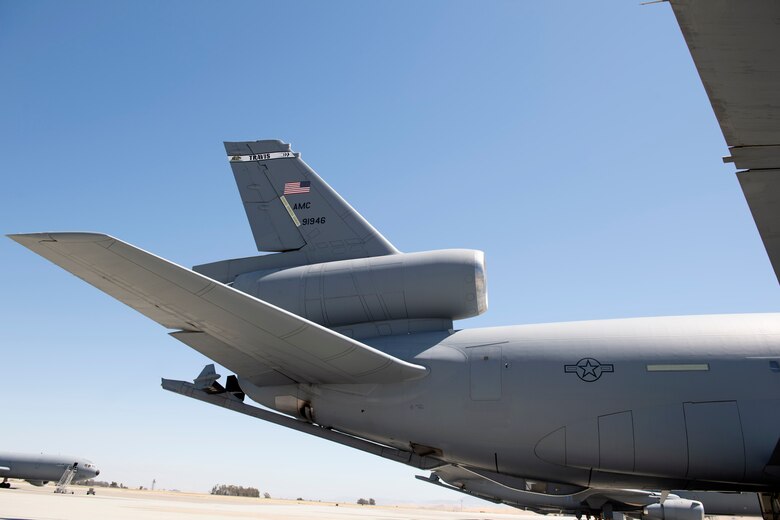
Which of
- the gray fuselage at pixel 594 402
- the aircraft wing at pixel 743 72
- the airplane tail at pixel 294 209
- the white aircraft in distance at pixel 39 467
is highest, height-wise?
the airplane tail at pixel 294 209

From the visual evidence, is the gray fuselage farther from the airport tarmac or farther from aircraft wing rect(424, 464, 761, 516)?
the airport tarmac

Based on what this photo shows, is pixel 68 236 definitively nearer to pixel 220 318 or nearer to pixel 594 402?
pixel 220 318

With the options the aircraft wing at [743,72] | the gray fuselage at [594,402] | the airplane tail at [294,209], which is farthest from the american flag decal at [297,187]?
the aircraft wing at [743,72]

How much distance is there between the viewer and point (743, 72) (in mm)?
2807

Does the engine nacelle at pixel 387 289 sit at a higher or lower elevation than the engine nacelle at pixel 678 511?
higher

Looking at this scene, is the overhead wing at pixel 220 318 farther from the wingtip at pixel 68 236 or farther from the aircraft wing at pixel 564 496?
the aircraft wing at pixel 564 496

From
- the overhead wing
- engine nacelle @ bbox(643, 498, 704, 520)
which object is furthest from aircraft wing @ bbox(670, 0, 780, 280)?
engine nacelle @ bbox(643, 498, 704, 520)

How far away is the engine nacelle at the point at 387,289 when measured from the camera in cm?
843

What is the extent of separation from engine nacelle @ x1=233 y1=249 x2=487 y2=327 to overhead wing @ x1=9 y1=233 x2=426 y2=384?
108 centimetres

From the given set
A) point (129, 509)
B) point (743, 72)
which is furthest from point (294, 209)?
point (129, 509)

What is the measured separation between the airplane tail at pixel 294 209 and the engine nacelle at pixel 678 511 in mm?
18903

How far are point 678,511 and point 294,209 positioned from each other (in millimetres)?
20250

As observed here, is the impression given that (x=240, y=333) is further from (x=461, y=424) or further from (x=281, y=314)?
(x=461, y=424)

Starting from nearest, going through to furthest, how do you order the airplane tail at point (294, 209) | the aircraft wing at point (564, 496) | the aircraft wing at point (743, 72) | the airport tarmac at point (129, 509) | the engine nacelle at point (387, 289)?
the aircraft wing at point (743, 72)
the engine nacelle at point (387, 289)
the airplane tail at point (294, 209)
the airport tarmac at point (129, 509)
the aircraft wing at point (564, 496)
